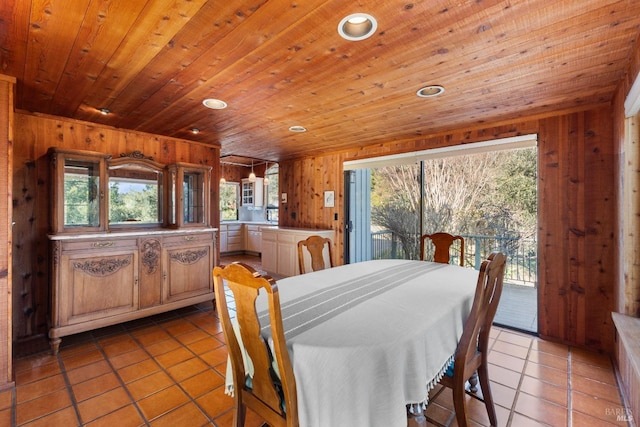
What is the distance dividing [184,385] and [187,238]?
1.71m

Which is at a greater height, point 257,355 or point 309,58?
point 309,58

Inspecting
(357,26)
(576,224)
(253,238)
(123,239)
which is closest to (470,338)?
(357,26)

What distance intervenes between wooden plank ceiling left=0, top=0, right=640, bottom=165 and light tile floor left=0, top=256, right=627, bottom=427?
223 centimetres

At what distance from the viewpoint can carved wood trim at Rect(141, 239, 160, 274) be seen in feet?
9.94

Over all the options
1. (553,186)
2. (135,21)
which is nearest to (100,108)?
(135,21)

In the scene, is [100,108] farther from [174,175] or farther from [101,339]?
[101,339]

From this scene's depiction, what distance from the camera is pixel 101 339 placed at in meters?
2.84

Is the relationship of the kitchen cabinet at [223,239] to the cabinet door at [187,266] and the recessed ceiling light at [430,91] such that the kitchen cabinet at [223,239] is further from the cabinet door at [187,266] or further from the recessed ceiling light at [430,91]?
the recessed ceiling light at [430,91]

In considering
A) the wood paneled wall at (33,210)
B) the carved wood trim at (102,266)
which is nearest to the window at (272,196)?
the wood paneled wall at (33,210)

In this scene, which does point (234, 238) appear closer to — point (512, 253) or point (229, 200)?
point (229, 200)

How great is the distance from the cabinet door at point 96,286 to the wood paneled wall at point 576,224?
4113 millimetres

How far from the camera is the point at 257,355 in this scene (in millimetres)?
1194

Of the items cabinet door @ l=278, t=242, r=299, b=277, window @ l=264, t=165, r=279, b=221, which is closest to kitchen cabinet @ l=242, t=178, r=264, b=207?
window @ l=264, t=165, r=279, b=221

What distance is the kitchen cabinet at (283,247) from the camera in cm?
471
